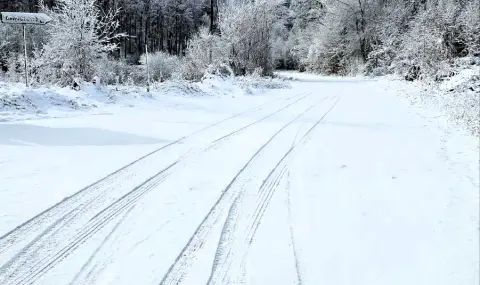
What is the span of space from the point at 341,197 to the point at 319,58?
38.2m

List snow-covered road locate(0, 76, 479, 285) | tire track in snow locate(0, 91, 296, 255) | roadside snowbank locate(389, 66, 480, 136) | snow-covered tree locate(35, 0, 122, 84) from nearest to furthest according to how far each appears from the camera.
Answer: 1. snow-covered road locate(0, 76, 479, 285)
2. tire track in snow locate(0, 91, 296, 255)
3. roadside snowbank locate(389, 66, 480, 136)
4. snow-covered tree locate(35, 0, 122, 84)

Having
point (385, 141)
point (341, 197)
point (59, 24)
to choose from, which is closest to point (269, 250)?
point (341, 197)

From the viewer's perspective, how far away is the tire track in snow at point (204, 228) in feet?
9.67

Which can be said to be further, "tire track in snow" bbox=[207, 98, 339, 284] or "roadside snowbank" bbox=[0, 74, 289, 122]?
"roadside snowbank" bbox=[0, 74, 289, 122]

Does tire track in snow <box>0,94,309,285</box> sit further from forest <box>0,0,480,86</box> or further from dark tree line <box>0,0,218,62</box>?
dark tree line <box>0,0,218,62</box>

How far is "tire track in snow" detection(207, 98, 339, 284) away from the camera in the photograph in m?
3.00

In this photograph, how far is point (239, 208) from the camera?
4.14 meters

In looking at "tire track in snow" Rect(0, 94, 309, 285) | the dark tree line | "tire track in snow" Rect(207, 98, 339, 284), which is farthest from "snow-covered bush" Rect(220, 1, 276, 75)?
the dark tree line

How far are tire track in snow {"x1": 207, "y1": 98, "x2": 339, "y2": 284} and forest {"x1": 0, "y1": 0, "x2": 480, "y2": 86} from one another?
11631 mm

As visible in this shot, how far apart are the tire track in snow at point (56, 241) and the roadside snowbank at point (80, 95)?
5.89m

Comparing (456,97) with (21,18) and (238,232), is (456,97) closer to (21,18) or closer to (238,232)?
(238,232)

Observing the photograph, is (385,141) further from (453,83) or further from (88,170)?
(453,83)

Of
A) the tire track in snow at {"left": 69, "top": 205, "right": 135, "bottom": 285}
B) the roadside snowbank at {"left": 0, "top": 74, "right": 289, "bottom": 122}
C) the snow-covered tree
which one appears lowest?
the tire track in snow at {"left": 69, "top": 205, "right": 135, "bottom": 285}

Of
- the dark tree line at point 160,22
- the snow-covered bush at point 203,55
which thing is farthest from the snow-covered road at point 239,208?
the dark tree line at point 160,22
